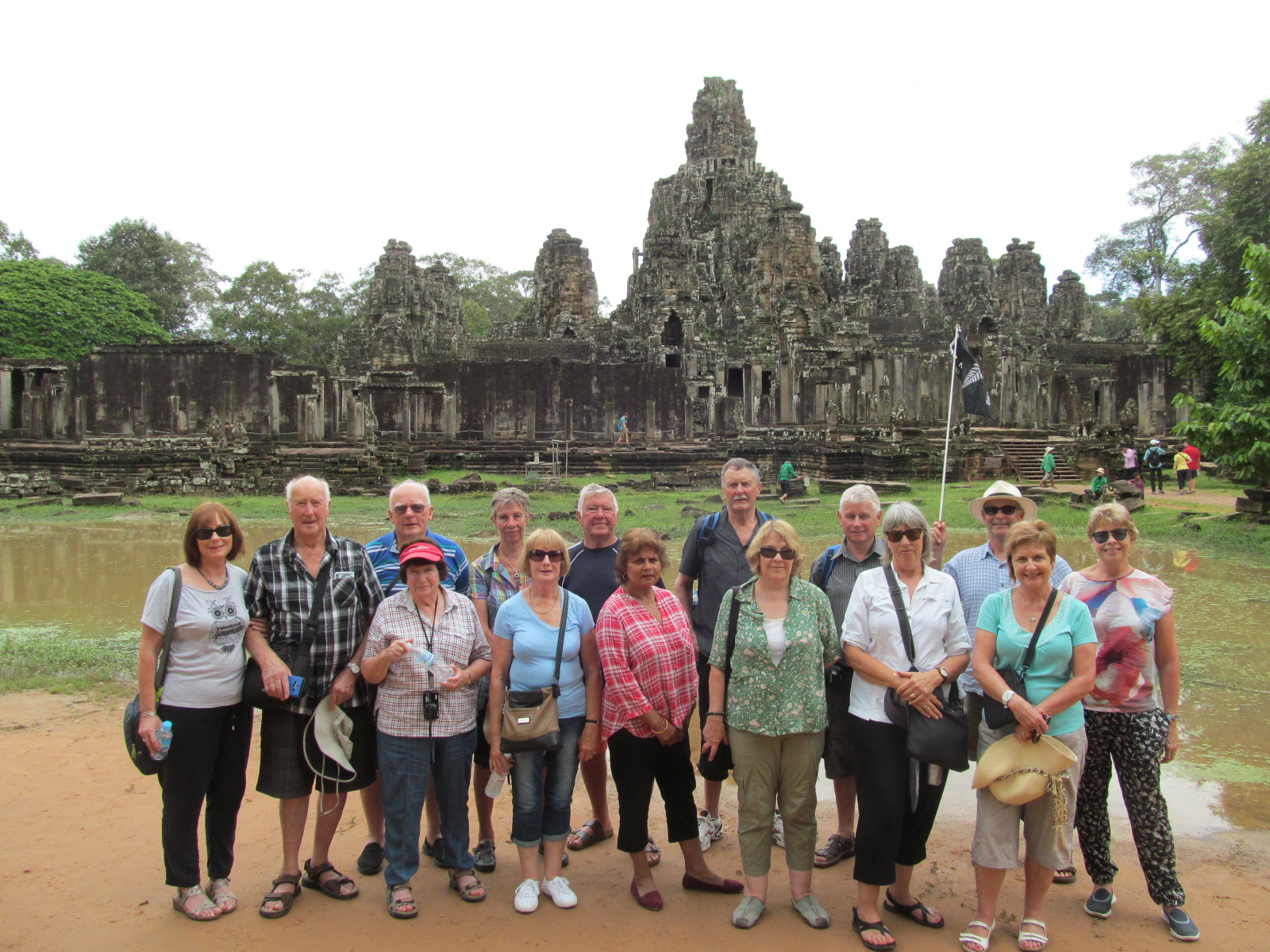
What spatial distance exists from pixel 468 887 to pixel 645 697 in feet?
3.65

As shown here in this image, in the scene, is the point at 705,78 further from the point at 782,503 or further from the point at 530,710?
the point at 530,710

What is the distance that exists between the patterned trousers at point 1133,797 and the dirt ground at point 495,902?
Result: 0.19m

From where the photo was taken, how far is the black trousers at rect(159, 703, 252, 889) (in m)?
3.51

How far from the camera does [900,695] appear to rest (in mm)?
3393

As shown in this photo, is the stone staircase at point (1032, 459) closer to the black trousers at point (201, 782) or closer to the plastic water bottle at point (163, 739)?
the black trousers at point (201, 782)

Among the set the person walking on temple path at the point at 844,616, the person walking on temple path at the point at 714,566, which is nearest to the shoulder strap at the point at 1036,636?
the person walking on temple path at the point at 844,616

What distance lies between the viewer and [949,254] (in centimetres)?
4866

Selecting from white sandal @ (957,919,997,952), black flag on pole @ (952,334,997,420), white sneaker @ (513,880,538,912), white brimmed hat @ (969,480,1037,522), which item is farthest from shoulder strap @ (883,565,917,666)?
black flag on pole @ (952,334,997,420)

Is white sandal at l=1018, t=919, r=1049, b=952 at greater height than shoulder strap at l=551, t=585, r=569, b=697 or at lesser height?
lesser

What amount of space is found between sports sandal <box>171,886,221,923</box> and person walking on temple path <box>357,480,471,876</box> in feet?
2.10

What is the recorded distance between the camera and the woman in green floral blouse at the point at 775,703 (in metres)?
3.48

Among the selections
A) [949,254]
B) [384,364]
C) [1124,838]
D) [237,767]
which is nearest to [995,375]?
[949,254]

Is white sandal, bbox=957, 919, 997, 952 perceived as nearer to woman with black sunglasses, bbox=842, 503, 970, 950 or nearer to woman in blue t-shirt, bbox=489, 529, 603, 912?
woman with black sunglasses, bbox=842, 503, 970, 950

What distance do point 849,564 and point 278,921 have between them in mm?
2816
